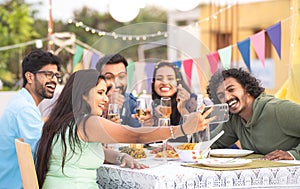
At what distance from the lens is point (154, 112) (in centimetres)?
331

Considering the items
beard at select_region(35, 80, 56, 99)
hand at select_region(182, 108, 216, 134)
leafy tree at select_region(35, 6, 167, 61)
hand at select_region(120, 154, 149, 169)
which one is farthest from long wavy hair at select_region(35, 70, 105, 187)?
leafy tree at select_region(35, 6, 167, 61)

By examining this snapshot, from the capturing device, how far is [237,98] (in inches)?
134

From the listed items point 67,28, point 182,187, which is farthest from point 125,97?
point 67,28

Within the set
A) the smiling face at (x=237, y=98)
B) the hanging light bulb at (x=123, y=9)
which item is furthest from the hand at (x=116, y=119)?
the hanging light bulb at (x=123, y=9)

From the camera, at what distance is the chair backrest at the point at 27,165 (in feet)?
9.33

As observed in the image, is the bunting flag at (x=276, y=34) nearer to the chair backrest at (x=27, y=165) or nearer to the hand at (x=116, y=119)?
the hand at (x=116, y=119)

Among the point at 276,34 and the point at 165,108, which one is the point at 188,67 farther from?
the point at 165,108

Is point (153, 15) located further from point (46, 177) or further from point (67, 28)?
point (46, 177)

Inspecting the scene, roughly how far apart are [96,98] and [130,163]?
0.32 metres

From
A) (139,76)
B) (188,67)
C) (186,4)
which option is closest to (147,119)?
(139,76)

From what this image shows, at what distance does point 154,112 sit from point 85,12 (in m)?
14.5

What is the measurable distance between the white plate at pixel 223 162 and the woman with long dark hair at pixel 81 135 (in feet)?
0.54

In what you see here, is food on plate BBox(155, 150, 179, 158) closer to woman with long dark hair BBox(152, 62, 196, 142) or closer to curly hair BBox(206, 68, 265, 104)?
woman with long dark hair BBox(152, 62, 196, 142)

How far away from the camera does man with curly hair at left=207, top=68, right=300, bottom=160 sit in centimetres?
327
